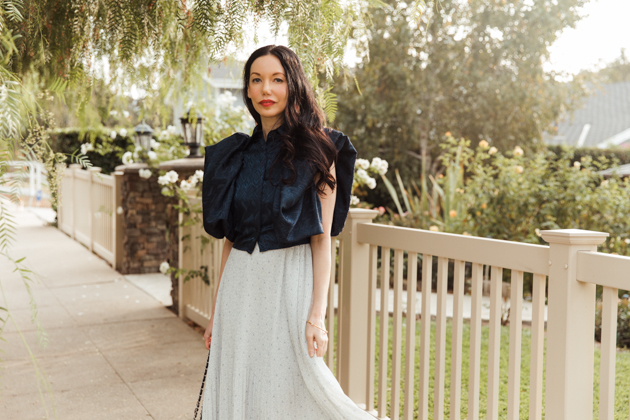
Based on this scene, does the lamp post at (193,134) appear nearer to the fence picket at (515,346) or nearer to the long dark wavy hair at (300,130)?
the long dark wavy hair at (300,130)

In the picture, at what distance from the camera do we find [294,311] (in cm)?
195

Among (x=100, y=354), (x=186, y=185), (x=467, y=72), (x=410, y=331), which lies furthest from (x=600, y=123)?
(x=410, y=331)

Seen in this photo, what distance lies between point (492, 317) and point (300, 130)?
100 cm

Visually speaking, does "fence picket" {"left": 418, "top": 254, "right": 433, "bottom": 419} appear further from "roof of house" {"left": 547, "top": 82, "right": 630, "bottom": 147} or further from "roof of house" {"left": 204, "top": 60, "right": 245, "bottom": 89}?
"roof of house" {"left": 547, "top": 82, "right": 630, "bottom": 147}

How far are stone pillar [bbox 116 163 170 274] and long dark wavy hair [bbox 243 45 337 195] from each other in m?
5.31

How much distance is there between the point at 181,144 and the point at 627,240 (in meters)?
4.82

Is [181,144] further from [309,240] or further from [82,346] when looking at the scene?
[309,240]

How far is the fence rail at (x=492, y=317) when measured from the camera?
1.87 m

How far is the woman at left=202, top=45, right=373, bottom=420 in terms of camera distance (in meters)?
1.93

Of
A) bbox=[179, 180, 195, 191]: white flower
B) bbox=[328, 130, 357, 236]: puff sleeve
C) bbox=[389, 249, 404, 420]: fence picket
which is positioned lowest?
bbox=[389, 249, 404, 420]: fence picket

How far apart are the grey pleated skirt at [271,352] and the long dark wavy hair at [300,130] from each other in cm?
28

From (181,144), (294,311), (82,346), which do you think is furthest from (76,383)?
(181,144)

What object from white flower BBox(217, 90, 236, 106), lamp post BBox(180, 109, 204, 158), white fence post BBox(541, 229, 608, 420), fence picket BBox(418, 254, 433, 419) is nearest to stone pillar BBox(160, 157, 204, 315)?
lamp post BBox(180, 109, 204, 158)

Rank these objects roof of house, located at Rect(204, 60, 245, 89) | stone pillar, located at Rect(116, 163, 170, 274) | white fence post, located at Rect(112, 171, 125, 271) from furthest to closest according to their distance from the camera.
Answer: white fence post, located at Rect(112, 171, 125, 271), stone pillar, located at Rect(116, 163, 170, 274), roof of house, located at Rect(204, 60, 245, 89)
